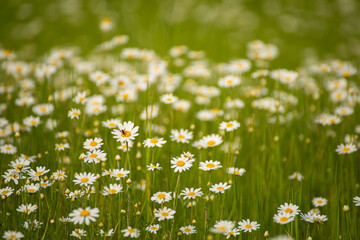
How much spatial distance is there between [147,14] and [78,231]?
667 centimetres

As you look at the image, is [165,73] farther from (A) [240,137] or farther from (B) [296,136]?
(B) [296,136]

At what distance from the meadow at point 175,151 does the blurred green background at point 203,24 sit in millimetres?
601

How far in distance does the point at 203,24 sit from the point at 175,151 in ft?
18.1

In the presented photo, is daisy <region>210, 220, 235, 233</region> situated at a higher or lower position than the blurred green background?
lower

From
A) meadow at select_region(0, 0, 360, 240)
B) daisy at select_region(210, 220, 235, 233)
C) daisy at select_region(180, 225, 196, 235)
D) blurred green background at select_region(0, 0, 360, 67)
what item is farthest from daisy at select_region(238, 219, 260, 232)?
blurred green background at select_region(0, 0, 360, 67)

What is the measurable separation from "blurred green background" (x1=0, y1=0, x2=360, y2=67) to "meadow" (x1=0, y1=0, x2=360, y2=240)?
0.60 m

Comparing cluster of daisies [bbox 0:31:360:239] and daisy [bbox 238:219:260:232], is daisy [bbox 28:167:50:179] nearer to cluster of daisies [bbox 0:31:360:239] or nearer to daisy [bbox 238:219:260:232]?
cluster of daisies [bbox 0:31:360:239]

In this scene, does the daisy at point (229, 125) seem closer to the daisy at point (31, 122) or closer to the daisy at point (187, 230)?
the daisy at point (187, 230)

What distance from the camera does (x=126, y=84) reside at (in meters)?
3.05

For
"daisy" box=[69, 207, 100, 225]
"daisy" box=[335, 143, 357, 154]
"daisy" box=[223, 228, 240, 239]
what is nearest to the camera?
"daisy" box=[69, 207, 100, 225]

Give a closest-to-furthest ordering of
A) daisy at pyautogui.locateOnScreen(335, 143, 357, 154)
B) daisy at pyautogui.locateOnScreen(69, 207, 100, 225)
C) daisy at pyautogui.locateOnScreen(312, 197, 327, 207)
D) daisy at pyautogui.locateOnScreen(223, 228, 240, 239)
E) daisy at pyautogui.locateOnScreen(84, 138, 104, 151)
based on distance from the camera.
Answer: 1. daisy at pyautogui.locateOnScreen(69, 207, 100, 225)
2. daisy at pyautogui.locateOnScreen(223, 228, 240, 239)
3. daisy at pyautogui.locateOnScreen(84, 138, 104, 151)
4. daisy at pyautogui.locateOnScreen(312, 197, 327, 207)
5. daisy at pyautogui.locateOnScreen(335, 143, 357, 154)

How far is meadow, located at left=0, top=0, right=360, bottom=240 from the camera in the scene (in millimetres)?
1718

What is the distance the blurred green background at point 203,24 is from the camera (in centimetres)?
577

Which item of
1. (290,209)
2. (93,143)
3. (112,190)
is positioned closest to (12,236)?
(112,190)
